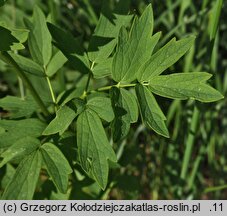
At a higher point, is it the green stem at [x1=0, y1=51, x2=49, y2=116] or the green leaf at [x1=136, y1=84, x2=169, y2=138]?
the green stem at [x1=0, y1=51, x2=49, y2=116]

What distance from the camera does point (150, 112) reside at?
982 millimetres

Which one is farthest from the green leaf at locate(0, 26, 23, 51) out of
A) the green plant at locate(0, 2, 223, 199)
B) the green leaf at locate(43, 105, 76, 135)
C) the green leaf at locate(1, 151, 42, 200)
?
the green leaf at locate(1, 151, 42, 200)

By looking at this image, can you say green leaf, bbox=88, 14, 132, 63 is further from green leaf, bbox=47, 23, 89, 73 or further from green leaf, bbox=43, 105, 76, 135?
green leaf, bbox=43, 105, 76, 135

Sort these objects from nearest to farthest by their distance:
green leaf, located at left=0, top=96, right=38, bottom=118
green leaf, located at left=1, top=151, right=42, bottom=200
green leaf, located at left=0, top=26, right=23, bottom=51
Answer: green leaf, located at left=0, top=26, right=23, bottom=51 → green leaf, located at left=1, top=151, right=42, bottom=200 → green leaf, located at left=0, top=96, right=38, bottom=118

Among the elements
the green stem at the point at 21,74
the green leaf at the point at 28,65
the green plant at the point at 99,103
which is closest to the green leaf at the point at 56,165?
the green plant at the point at 99,103

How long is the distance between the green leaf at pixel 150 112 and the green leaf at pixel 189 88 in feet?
0.09

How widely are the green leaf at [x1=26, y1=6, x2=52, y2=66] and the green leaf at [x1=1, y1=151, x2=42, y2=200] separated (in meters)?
0.31

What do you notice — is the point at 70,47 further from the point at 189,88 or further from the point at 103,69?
the point at 189,88

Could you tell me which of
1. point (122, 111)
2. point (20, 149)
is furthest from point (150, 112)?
point (20, 149)

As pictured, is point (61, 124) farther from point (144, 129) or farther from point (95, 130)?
point (144, 129)

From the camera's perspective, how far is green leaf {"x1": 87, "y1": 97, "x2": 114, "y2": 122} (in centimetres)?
98

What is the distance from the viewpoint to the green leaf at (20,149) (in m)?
1.03

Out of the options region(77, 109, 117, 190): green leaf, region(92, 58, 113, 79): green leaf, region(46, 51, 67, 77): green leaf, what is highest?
region(46, 51, 67, 77): green leaf

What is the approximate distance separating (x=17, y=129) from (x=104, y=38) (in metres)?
0.32
